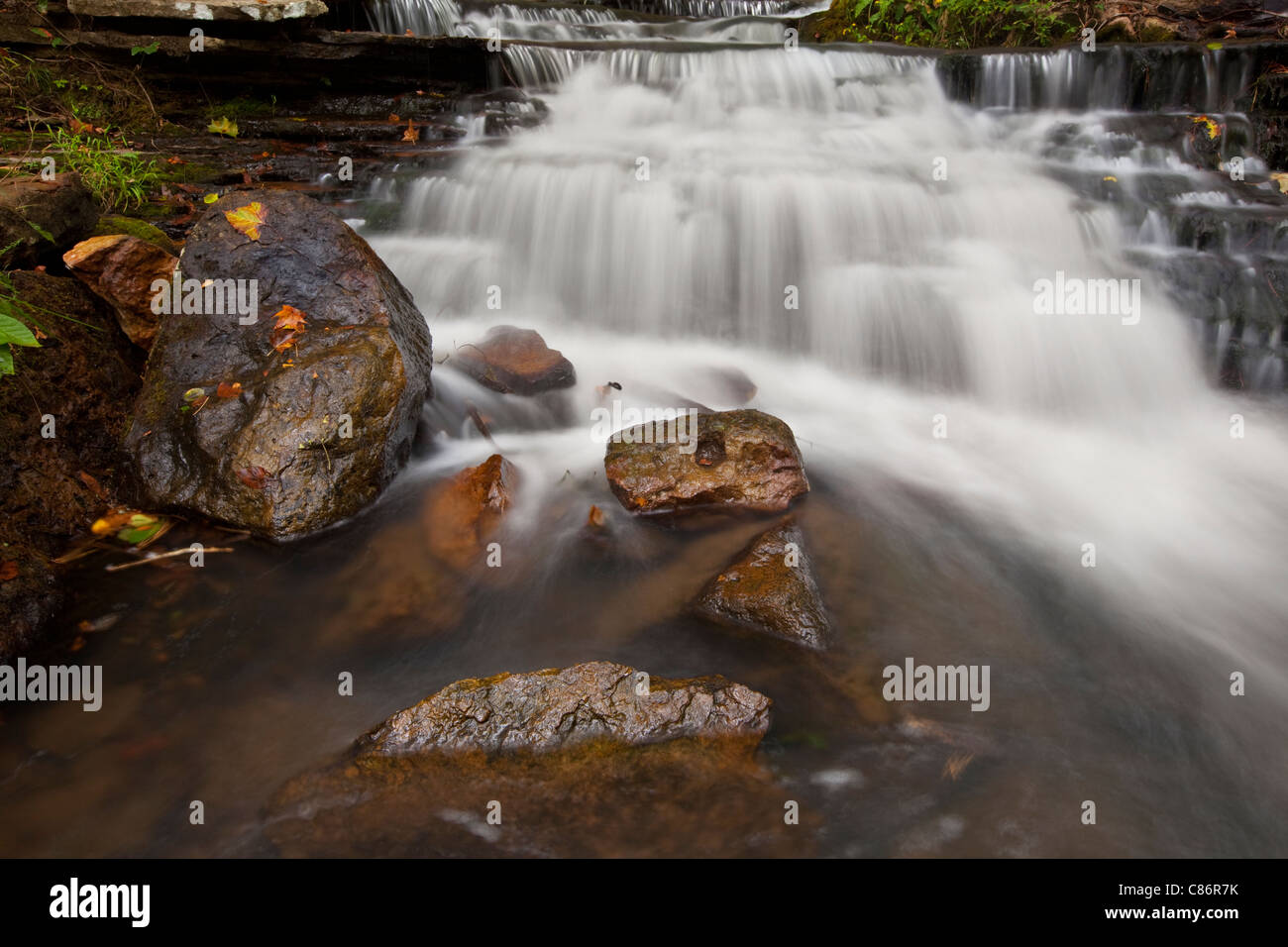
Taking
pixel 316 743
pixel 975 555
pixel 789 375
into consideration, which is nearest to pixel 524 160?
pixel 789 375

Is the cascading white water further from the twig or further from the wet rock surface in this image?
the wet rock surface

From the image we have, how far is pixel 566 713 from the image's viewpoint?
9.44 ft

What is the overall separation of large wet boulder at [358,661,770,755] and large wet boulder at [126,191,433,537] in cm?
178

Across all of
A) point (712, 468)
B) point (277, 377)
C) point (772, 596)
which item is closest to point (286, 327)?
point (277, 377)

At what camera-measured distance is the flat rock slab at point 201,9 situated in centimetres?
738

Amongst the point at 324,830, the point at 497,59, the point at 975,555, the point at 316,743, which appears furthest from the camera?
the point at 497,59

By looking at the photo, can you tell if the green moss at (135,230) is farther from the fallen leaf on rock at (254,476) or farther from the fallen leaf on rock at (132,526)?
the fallen leaf on rock at (254,476)

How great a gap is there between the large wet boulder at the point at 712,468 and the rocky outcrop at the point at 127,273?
10.1 feet

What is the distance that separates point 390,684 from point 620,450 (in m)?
2.00

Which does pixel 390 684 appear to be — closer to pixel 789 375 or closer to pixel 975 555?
pixel 975 555

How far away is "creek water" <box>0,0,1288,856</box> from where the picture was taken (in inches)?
115

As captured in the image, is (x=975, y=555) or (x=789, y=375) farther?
(x=789, y=375)

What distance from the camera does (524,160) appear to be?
816 cm

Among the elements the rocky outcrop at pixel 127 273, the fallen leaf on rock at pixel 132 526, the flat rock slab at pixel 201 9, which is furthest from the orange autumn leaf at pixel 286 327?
the flat rock slab at pixel 201 9
